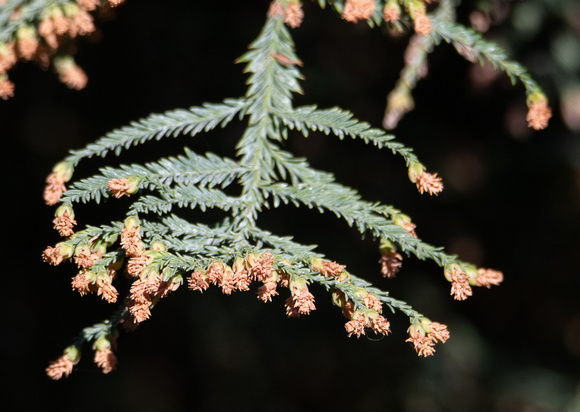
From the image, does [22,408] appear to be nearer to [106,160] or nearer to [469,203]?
[106,160]

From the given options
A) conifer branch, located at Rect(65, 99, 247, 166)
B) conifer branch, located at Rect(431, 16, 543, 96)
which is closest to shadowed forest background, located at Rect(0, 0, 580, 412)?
conifer branch, located at Rect(431, 16, 543, 96)

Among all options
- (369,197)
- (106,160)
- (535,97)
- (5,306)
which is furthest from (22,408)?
(535,97)

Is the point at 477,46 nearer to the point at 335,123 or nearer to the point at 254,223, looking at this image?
the point at 335,123

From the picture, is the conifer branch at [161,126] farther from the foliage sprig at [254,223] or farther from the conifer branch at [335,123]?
the conifer branch at [335,123]

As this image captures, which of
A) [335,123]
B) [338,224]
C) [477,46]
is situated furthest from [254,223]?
[338,224]

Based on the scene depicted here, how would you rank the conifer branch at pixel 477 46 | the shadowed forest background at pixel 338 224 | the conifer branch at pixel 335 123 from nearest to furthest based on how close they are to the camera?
the conifer branch at pixel 335 123, the conifer branch at pixel 477 46, the shadowed forest background at pixel 338 224

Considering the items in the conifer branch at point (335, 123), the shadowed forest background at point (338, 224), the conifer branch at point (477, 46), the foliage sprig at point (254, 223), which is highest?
the conifer branch at point (477, 46)

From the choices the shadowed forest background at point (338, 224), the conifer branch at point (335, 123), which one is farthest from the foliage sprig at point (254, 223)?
the shadowed forest background at point (338, 224)

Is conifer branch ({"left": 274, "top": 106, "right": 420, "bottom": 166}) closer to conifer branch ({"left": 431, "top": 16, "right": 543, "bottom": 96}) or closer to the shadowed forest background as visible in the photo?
conifer branch ({"left": 431, "top": 16, "right": 543, "bottom": 96})

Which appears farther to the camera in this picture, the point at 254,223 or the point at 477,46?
the point at 477,46
